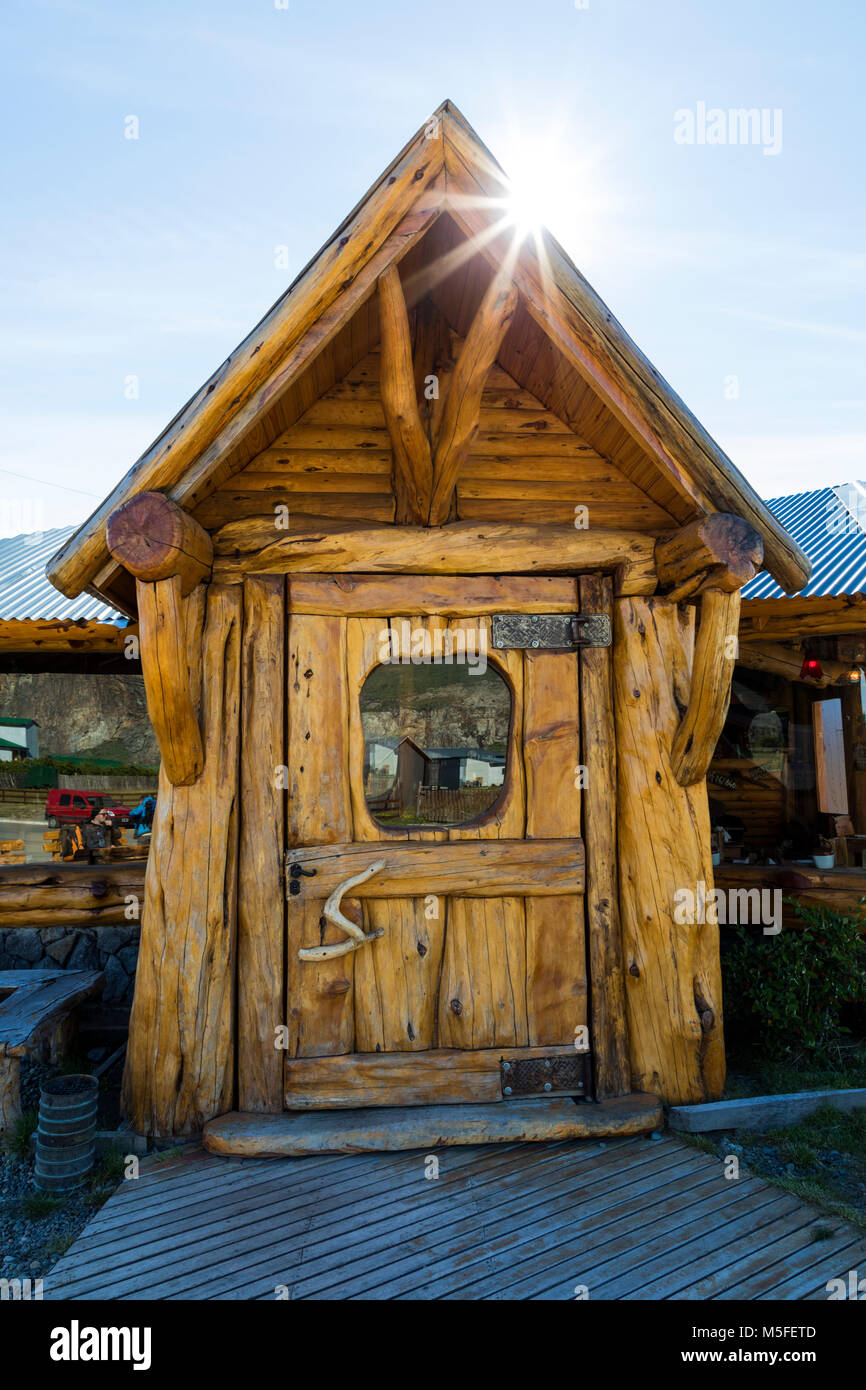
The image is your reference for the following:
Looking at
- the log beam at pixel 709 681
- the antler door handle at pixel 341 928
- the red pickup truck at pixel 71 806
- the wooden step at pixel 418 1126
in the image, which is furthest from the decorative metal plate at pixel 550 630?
the red pickup truck at pixel 71 806

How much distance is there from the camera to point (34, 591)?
8.45 metres

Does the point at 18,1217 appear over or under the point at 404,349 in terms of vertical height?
under

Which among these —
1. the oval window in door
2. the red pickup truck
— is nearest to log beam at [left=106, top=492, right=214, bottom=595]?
the oval window in door

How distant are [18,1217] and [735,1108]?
132 inches

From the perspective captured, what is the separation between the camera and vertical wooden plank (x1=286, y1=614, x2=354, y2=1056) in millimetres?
3941

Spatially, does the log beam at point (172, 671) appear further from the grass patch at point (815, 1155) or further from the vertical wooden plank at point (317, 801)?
the grass patch at point (815, 1155)

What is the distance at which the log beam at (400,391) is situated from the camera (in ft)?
11.5

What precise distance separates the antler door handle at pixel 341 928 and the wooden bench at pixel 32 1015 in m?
1.64

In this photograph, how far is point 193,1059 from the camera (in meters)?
3.84

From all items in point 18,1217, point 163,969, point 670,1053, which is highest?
point 163,969

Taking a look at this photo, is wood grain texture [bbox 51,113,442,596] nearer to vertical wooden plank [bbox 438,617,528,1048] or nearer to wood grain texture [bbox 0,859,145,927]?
vertical wooden plank [bbox 438,617,528,1048]

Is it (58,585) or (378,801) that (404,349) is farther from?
(378,801)

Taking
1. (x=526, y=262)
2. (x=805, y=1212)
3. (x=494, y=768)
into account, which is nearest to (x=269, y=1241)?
(x=805, y=1212)
